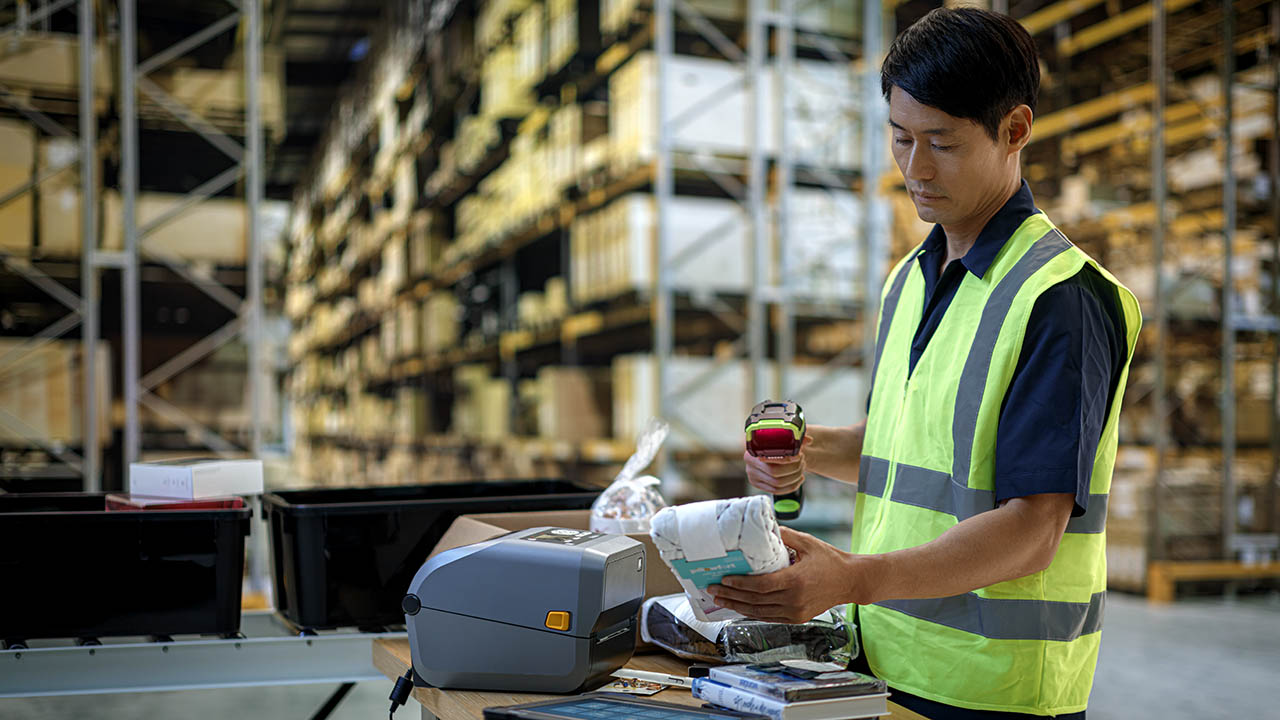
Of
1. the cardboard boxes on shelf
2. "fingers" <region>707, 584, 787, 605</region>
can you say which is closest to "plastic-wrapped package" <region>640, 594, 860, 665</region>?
"fingers" <region>707, 584, 787, 605</region>

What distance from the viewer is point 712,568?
105 centimetres

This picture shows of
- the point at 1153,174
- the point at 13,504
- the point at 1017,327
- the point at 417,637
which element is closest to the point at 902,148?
the point at 1017,327

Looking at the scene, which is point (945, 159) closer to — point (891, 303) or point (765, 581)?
point (891, 303)

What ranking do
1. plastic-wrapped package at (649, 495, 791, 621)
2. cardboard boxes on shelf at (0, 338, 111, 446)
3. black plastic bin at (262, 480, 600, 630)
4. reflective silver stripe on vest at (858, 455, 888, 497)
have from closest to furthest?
plastic-wrapped package at (649, 495, 791, 621) → reflective silver stripe on vest at (858, 455, 888, 497) → black plastic bin at (262, 480, 600, 630) → cardboard boxes on shelf at (0, 338, 111, 446)

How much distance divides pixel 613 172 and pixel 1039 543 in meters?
5.07

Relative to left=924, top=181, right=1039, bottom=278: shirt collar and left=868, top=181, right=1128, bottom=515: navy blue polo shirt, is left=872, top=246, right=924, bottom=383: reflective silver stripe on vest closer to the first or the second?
Result: left=924, top=181, right=1039, bottom=278: shirt collar

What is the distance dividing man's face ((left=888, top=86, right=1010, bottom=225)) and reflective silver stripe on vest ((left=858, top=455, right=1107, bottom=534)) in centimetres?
30

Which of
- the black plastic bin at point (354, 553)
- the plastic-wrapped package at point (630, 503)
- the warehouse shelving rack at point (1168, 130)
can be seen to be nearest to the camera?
the plastic-wrapped package at point (630, 503)

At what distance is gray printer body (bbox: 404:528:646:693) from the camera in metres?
1.16

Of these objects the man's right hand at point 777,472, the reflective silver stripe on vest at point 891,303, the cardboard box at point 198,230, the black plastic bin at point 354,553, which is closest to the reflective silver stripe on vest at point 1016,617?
the man's right hand at point 777,472

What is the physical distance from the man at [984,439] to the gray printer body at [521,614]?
0.55 feet

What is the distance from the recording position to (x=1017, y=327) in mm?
1155

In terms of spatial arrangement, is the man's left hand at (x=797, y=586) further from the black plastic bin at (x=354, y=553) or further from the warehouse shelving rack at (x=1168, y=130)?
the warehouse shelving rack at (x=1168, y=130)

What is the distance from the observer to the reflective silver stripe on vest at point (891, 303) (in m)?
1.47
